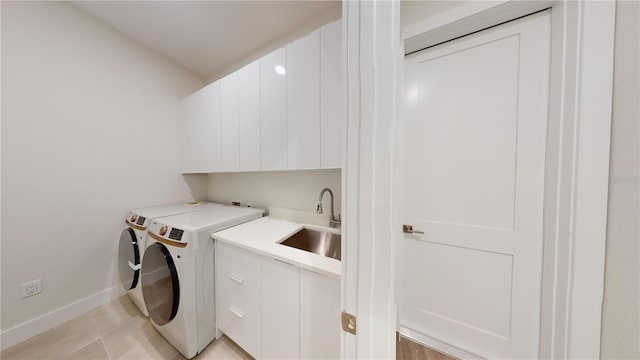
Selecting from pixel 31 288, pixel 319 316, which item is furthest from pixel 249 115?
pixel 31 288

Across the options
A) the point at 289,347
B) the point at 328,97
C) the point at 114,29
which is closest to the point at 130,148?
the point at 114,29

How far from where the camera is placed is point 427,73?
125 cm

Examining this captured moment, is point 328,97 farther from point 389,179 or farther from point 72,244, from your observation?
point 72,244

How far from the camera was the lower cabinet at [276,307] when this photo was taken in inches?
33.3

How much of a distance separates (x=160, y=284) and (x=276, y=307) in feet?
2.99

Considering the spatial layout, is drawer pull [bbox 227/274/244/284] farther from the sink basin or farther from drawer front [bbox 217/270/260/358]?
the sink basin

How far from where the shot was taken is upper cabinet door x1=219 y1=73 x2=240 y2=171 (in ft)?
5.36

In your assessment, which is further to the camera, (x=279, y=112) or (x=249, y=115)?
(x=249, y=115)

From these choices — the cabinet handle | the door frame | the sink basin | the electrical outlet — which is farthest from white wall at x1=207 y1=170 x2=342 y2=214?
the electrical outlet

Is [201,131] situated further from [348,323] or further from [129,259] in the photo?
[348,323]

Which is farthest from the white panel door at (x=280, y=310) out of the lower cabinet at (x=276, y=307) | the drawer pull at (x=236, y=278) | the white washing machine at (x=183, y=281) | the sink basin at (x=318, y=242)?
the white washing machine at (x=183, y=281)

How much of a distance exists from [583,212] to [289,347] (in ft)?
4.91

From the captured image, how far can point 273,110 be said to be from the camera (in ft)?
4.56

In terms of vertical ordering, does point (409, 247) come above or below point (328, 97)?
below
